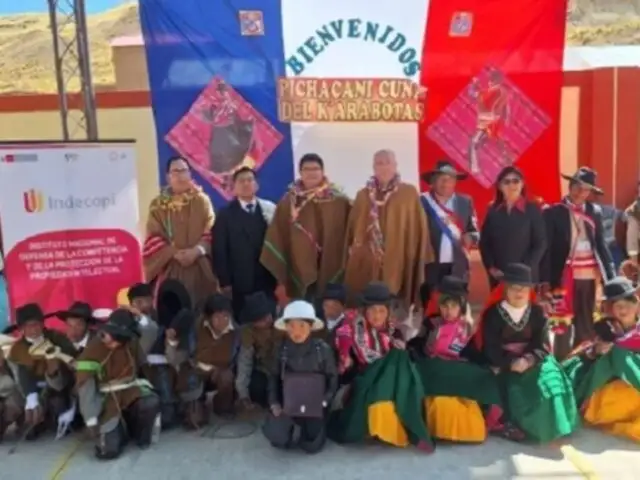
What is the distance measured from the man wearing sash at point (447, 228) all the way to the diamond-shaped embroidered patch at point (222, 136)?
201cm

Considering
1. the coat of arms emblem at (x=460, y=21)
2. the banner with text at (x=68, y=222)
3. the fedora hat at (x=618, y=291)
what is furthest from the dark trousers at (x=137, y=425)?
the coat of arms emblem at (x=460, y=21)

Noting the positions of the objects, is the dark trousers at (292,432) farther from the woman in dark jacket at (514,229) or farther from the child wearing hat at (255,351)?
the woman in dark jacket at (514,229)

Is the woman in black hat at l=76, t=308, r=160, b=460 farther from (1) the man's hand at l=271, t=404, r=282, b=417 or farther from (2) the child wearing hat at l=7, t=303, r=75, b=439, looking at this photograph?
(1) the man's hand at l=271, t=404, r=282, b=417

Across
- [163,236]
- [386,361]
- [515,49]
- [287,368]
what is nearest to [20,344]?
[163,236]

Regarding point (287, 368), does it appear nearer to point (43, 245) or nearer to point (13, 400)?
point (13, 400)

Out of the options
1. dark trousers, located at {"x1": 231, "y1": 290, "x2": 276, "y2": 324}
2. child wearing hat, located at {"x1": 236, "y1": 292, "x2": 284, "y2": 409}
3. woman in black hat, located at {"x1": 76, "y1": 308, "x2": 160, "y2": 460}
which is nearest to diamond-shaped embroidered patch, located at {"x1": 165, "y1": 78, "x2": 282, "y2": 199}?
dark trousers, located at {"x1": 231, "y1": 290, "x2": 276, "y2": 324}

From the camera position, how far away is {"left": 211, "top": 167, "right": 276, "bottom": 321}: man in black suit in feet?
19.7

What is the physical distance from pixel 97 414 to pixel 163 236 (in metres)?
1.50

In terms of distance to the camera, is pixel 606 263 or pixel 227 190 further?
pixel 227 190

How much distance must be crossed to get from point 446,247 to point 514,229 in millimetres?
503

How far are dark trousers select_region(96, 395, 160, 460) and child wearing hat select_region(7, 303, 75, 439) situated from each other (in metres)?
0.46

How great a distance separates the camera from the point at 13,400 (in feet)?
17.4

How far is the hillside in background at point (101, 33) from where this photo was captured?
32062 millimetres

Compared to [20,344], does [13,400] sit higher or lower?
lower
